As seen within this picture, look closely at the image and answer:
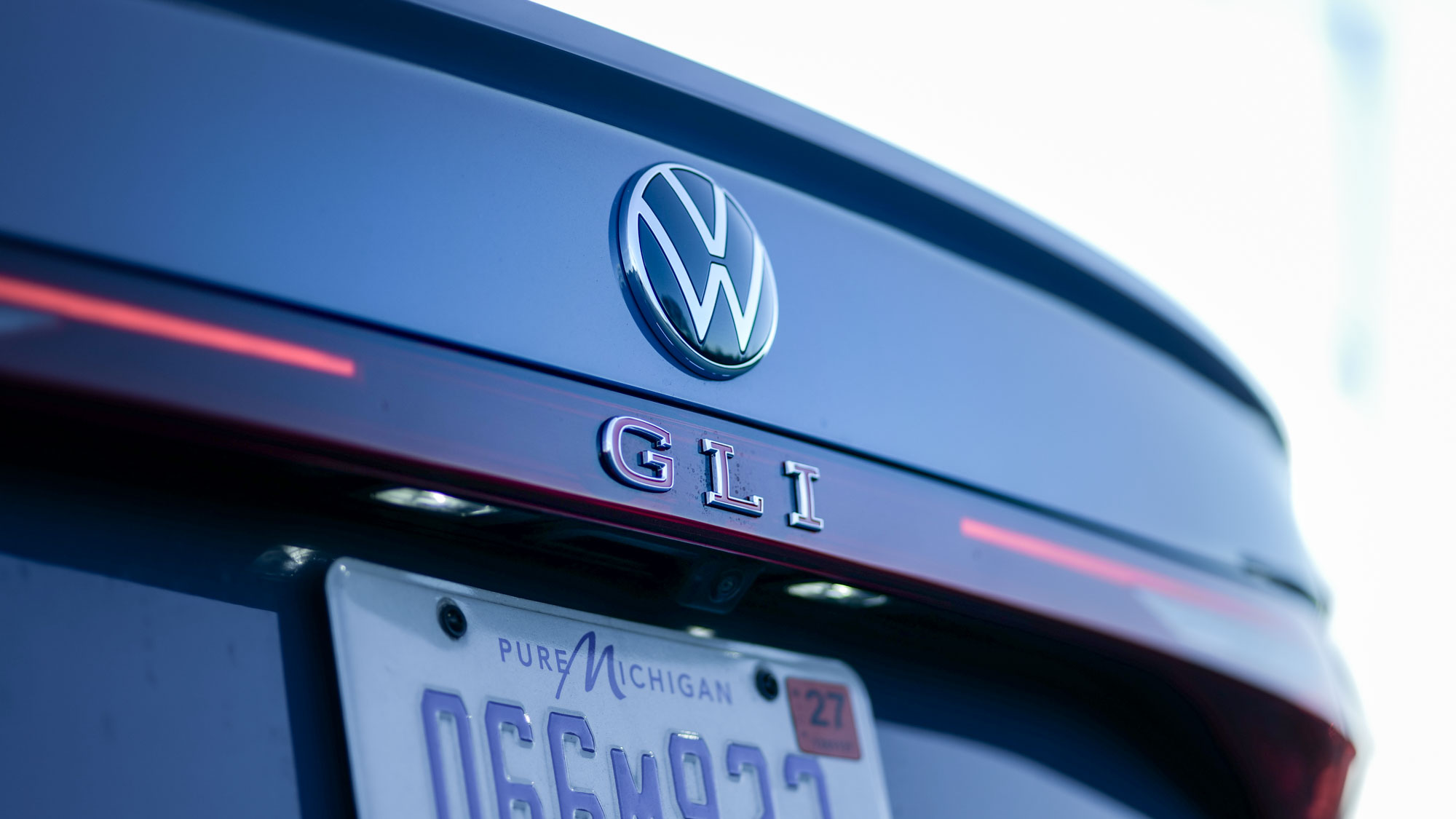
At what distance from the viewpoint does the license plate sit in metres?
1.14

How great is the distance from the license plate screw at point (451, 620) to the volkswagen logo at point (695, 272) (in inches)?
12.5

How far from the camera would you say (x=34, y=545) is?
1.06 metres

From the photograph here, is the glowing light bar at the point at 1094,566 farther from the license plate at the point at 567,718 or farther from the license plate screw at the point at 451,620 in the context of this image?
the license plate screw at the point at 451,620

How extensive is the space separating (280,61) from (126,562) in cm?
45

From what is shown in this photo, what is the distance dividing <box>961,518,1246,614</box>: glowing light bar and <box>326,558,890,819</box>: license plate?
25 cm

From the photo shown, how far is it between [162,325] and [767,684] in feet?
2.30

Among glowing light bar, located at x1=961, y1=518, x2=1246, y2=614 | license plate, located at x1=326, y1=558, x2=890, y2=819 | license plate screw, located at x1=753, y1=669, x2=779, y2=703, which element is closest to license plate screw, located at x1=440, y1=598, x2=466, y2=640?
license plate, located at x1=326, y1=558, x2=890, y2=819

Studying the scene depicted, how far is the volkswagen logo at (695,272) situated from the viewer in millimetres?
1319

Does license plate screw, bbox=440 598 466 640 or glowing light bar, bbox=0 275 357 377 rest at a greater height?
glowing light bar, bbox=0 275 357 377

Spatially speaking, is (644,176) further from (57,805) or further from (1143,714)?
(1143,714)

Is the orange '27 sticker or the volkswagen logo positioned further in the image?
the orange '27 sticker

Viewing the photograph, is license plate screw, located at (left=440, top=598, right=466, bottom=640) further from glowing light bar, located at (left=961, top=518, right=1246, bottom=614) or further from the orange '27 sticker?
glowing light bar, located at (left=961, top=518, right=1246, bottom=614)

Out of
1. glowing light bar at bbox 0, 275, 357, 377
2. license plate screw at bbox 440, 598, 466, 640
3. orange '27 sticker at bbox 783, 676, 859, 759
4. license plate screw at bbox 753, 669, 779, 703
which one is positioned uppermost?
glowing light bar at bbox 0, 275, 357, 377

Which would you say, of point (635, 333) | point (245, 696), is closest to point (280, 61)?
point (635, 333)
